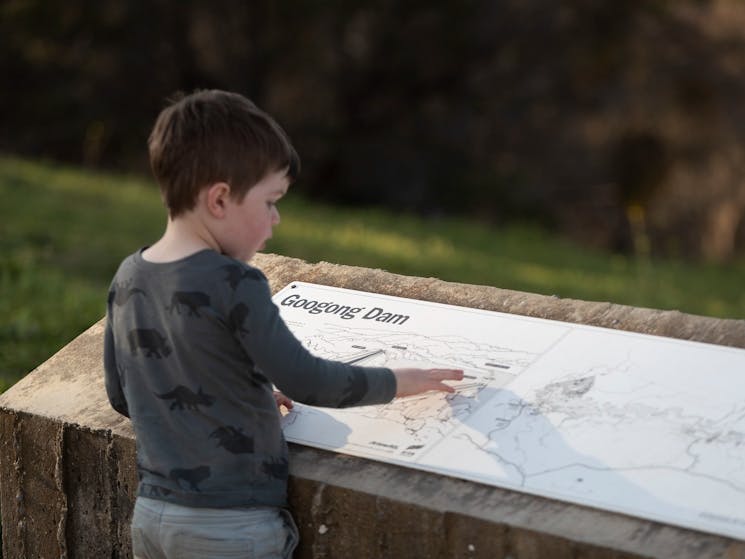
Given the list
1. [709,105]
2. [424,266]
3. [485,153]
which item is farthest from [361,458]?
[709,105]

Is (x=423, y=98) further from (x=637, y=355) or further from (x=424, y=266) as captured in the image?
(x=637, y=355)

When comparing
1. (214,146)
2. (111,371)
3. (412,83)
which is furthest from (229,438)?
(412,83)

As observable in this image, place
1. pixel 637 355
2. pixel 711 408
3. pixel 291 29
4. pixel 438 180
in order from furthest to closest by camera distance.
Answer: pixel 438 180
pixel 291 29
pixel 637 355
pixel 711 408

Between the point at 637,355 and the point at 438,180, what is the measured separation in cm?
1315

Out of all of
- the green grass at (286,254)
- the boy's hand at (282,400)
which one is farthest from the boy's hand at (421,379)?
the green grass at (286,254)

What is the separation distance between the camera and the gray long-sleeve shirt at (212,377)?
99.9 inches

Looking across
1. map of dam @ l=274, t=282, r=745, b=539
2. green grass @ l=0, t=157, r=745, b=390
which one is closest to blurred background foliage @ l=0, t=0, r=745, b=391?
green grass @ l=0, t=157, r=745, b=390

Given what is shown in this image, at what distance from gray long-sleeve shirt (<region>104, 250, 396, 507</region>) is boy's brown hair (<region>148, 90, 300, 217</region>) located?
161mm

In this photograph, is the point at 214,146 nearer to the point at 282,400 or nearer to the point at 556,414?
the point at 282,400

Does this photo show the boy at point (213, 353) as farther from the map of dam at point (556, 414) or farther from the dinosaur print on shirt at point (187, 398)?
the map of dam at point (556, 414)

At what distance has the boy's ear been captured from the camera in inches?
99.3

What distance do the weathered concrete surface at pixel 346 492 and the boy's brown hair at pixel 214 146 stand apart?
0.73 m

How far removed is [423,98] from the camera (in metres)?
15.7

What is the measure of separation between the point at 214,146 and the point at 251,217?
0.17 m
